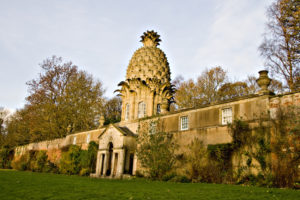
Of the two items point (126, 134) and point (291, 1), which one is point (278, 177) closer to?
point (126, 134)

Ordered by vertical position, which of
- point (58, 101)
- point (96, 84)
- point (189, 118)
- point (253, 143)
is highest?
point (96, 84)

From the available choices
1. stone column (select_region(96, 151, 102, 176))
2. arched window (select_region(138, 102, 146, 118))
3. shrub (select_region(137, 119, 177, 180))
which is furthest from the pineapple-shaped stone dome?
shrub (select_region(137, 119, 177, 180))

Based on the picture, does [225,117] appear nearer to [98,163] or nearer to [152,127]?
[152,127]

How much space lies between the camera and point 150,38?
32344 millimetres

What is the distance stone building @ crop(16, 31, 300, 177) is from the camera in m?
15.9

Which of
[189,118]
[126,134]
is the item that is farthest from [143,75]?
[189,118]

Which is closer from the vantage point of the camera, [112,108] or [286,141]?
[286,141]

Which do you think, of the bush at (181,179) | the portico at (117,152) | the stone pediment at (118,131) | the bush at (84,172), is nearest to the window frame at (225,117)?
the bush at (181,179)

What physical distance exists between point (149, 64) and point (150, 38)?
428 centimetres

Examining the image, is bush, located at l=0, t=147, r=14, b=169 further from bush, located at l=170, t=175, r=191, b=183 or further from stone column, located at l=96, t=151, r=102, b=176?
bush, located at l=170, t=175, r=191, b=183

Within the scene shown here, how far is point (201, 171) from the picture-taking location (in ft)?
52.6

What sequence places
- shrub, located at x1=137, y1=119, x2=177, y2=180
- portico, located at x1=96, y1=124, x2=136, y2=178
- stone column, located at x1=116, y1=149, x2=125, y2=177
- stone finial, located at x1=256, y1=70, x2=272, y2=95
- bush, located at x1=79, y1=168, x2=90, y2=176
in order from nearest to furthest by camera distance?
stone finial, located at x1=256, y1=70, x2=272, y2=95 → shrub, located at x1=137, y1=119, x2=177, y2=180 → stone column, located at x1=116, y1=149, x2=125, y2=177 → portico, located at x1=96, y1=124, x2=136, y2=178 → bush, located at x1=79, y1=168, x2=90, y2=176

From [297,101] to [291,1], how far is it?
1284 centimetres

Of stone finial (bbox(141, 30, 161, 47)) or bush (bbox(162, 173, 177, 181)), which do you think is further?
stone finial (bbox(141, 30, 161, 47))
